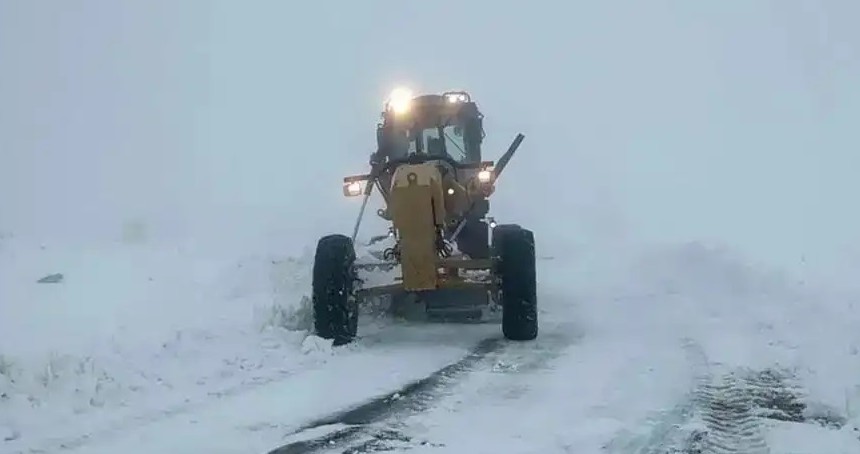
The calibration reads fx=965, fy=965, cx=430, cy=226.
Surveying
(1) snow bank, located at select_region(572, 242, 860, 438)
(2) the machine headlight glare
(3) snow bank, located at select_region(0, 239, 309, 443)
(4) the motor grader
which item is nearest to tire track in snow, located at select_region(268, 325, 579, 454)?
(4) the motor grader

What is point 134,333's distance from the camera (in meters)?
9.28

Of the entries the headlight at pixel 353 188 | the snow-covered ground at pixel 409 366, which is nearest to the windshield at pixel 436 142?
the headlight at pixel 353 188

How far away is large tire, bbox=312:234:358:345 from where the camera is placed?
31.0 feet

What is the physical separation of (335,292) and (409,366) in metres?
1.70

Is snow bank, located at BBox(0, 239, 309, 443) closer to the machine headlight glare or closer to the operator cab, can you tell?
the machine headlight glare

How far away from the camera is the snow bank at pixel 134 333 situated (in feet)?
21.4

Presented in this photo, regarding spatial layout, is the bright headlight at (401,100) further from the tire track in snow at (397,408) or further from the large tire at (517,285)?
the tire track in snow at (397,408)

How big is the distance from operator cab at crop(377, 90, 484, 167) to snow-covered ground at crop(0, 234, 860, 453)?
2309 mm

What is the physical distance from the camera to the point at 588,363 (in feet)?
26.6

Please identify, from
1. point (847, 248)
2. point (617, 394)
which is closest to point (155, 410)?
point (617, 394)

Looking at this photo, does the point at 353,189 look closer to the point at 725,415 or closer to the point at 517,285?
the point at 517,285

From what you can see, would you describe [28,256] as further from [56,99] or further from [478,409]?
[56,99]

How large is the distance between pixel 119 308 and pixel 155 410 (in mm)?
6169

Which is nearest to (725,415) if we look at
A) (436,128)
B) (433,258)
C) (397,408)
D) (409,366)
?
(397,408)
